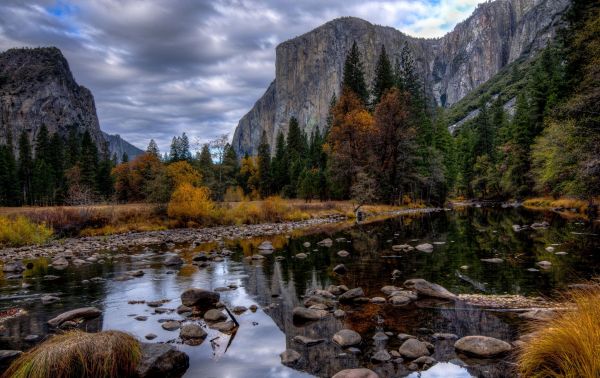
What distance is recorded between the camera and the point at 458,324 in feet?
28.0

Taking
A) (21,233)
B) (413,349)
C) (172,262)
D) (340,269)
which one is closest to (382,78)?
(21,233)

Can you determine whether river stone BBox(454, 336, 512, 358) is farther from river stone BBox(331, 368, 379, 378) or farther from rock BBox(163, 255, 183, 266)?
rock BBox(163, 255, 183, 266)

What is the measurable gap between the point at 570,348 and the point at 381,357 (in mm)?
2939

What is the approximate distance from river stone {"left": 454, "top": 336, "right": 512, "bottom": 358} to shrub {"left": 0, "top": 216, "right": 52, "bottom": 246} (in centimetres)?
2851

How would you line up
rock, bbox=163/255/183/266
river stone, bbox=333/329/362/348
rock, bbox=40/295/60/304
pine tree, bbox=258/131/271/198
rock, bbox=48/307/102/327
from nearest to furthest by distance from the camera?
river stone, bbox=333/329/362/348 < rock, bbox=48/307/102/327 < rock, bbox=40/295/60/304 < rock, bbox=163/255/183/266 < pine tree, bbox=258/131/271/198

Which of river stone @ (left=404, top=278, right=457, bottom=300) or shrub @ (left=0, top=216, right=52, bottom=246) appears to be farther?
shrub @ (left=0, top=216, right=52, bottom=246)

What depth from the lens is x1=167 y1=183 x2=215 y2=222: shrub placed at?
35.1m

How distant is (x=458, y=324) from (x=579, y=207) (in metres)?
36.5

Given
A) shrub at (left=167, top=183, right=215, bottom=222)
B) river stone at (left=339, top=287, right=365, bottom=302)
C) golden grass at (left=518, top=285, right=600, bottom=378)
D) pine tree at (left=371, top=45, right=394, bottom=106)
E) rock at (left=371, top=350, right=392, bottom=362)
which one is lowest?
rock at (left=371, top=350, right=392, bottom=362)

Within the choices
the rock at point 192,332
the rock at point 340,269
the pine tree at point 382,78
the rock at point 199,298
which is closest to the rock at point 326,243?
the rock at point 340,269

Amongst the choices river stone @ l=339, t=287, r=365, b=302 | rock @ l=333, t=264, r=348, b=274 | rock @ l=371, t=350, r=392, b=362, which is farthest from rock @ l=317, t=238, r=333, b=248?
rock @ l=371, t=350, r=392, b=362

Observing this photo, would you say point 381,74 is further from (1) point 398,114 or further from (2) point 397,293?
(2) point 397,293

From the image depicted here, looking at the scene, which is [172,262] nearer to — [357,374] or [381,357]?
[381,357]

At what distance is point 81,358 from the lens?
5789 millimetres
